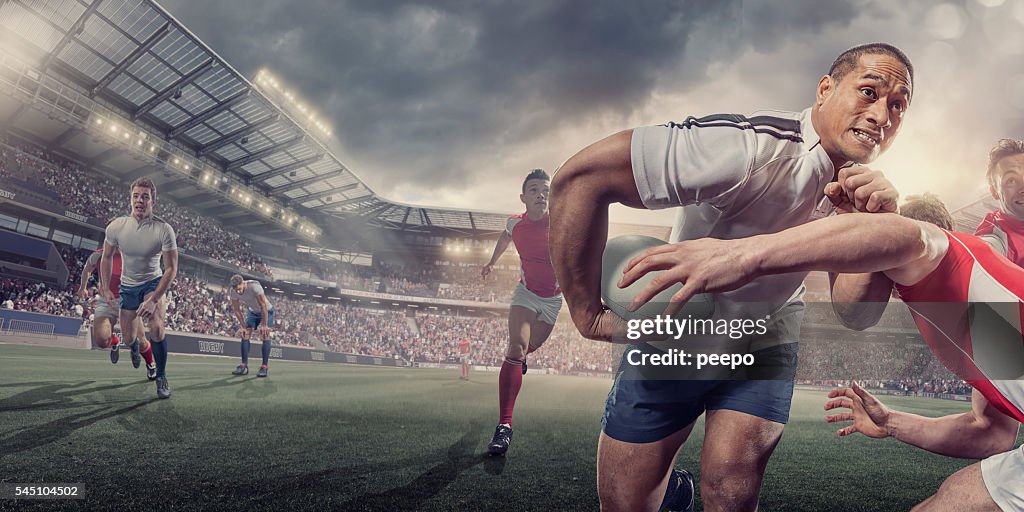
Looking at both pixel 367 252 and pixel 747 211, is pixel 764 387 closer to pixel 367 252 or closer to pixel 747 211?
pixel 747 211

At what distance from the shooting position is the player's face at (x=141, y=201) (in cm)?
644

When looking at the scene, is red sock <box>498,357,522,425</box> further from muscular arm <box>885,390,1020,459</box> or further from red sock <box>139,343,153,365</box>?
red sock <box>139,343,153,365</box>

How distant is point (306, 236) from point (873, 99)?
40812 mm

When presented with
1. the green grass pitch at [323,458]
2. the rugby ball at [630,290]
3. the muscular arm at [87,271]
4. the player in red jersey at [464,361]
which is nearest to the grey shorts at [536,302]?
the green grass pitch at [323,458]

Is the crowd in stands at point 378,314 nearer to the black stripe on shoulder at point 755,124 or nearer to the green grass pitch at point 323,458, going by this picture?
the green grass pitch at point 323,458

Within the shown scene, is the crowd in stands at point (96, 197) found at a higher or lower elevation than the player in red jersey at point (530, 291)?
higher

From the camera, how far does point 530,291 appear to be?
5.73 meters

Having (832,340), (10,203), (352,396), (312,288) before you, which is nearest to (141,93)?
(10,203)

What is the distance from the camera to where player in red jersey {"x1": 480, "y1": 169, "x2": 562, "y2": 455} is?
5.37 meters

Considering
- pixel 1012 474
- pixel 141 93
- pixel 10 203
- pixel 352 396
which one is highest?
pixel 141 93

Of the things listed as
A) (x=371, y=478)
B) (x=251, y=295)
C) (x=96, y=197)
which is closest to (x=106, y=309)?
(x=251, y=295)

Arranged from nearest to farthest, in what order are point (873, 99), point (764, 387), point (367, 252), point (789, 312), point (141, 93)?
point (873, 99), point (764, 387), point (789, 312), point (141, 93), point (367, 252)

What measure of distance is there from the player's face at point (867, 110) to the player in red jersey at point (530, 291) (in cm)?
393

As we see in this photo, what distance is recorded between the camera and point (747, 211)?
1.79 m
